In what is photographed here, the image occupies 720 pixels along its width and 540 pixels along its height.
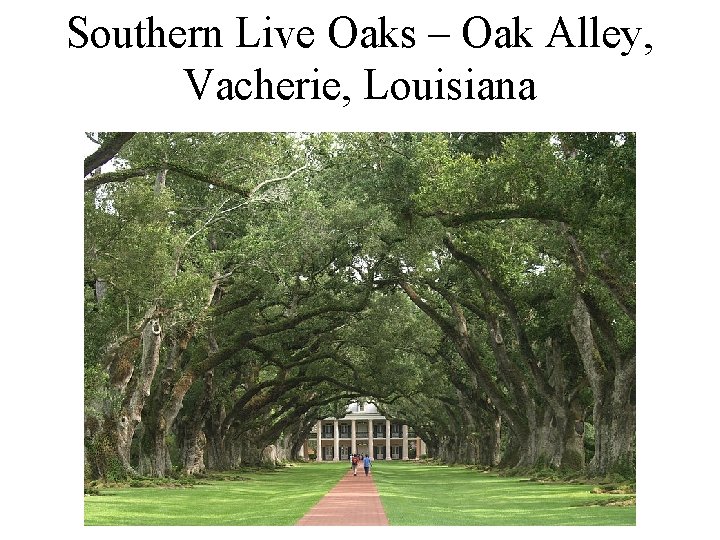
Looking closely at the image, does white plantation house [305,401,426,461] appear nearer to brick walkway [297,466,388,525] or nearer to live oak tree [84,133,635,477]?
live oak tree [84,133,635,477]

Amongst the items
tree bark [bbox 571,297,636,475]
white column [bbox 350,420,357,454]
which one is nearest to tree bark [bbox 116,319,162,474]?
tree bark [bbox 571,297,636,475]

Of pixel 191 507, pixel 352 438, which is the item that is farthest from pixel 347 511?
pixel 352 438

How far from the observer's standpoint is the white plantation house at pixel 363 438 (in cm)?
16912

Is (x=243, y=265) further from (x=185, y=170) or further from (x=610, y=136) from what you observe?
(x=610, y=136)

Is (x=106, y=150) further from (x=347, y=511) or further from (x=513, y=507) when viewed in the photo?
(x=513, y=507)

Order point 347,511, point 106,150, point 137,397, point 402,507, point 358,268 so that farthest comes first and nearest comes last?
point 358,268, point 137,397, point 402,507, point 106,150, point 347,511

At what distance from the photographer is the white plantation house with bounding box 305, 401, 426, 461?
169m

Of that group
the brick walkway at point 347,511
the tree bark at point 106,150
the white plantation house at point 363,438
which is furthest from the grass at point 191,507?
the white plantation house at point 363,438

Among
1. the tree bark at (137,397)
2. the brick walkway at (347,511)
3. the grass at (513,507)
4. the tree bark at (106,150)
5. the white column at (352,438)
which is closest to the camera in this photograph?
the brick walkway at (347,511)

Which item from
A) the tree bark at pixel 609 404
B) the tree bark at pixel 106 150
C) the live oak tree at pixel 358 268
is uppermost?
the tree bark at pixel 106 150

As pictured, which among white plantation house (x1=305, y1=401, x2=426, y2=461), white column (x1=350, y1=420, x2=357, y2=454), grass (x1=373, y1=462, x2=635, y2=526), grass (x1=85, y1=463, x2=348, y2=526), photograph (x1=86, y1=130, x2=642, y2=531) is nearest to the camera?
grass (x1=373, y1=462, x2=635, y2=526)

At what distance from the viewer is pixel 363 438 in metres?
170

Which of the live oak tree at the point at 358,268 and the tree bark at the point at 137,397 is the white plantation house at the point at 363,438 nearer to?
the live oak tree at the point at 358,268

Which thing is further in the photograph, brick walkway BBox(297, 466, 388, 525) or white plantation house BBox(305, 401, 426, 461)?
white plantation house BBox(305, 401, 426, 461)
